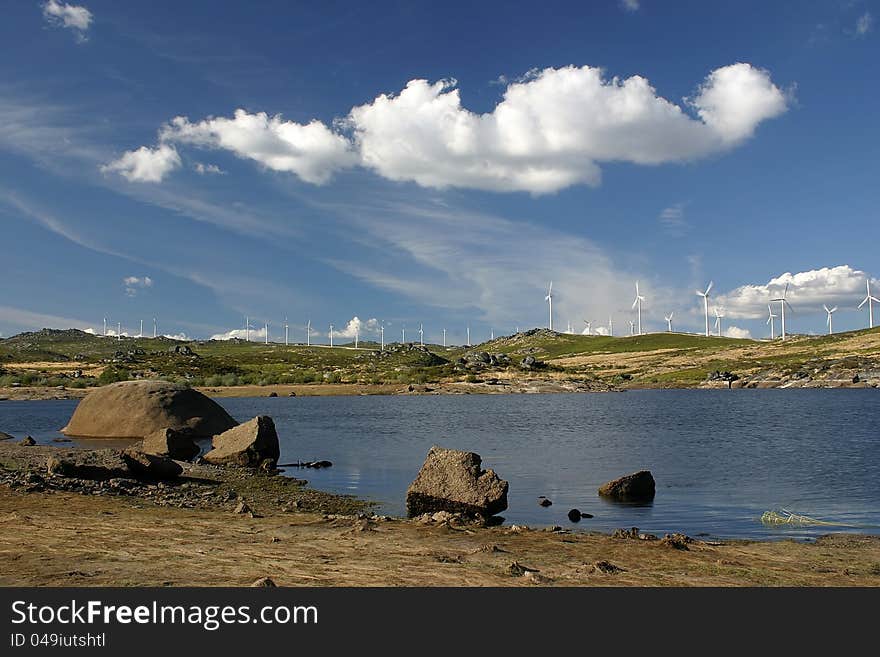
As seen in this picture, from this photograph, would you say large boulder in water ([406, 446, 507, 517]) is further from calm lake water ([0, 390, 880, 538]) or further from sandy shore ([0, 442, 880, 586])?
sandy shore ([0, 442, 880, 586])

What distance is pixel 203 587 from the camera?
11453mm

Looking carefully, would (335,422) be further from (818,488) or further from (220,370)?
(220,370)

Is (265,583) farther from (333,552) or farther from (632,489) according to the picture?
(632,489)

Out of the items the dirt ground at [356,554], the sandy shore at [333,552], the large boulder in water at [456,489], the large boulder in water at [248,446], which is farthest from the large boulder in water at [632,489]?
the large boulder in water at [248,446]

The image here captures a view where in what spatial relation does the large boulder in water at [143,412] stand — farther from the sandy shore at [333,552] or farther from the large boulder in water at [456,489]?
the large boulder in water at [456,489]

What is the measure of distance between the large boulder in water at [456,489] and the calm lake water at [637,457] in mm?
853

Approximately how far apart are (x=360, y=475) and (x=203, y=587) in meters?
21.8

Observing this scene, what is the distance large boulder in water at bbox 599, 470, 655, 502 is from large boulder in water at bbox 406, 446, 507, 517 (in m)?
5.10

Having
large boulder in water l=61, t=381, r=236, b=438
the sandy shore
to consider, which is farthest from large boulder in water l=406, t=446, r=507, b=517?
large boulder in water l=61, t=381, r=236, b=438

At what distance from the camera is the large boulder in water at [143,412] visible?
44.1m

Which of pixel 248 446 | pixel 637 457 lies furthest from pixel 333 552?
pixel 637 457

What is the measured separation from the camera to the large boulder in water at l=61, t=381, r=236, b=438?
44062 millimetres
